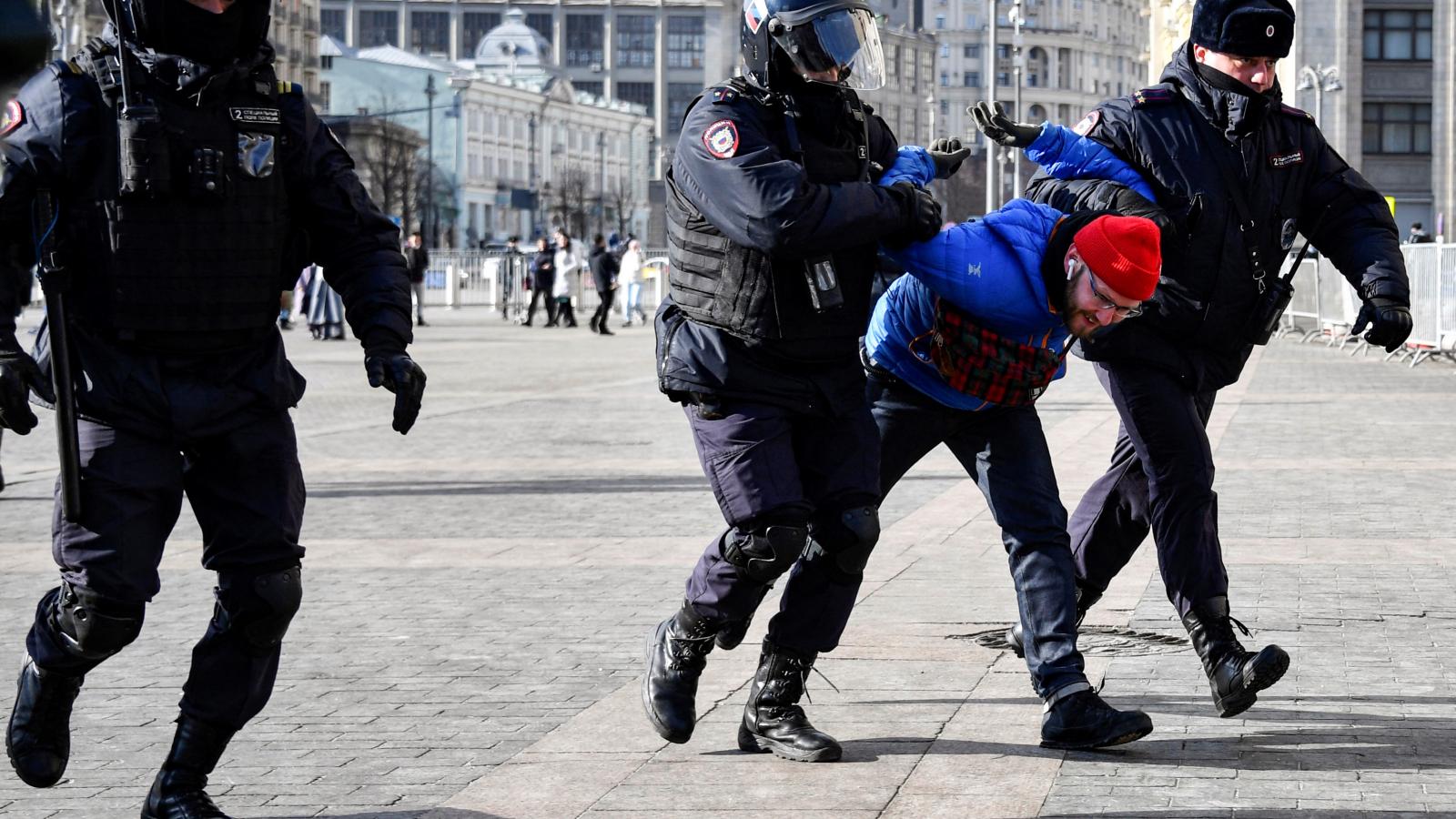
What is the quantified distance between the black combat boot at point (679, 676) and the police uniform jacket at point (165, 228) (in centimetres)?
96

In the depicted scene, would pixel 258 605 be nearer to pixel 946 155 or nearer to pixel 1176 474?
pixel 946 155

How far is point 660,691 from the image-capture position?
4.64m

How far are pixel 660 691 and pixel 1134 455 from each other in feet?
4.78

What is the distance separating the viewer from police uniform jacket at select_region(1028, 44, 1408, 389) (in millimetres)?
5074

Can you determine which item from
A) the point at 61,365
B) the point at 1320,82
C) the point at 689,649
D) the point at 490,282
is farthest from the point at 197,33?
the point at 1320,82

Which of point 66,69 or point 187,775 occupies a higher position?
point 66,69

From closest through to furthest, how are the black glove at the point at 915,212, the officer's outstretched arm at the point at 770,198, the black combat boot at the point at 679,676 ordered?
the officer's outstretched arm at the point at 770,198, the black glove at the point at 915,212, the black combat boot at the point at 679,676

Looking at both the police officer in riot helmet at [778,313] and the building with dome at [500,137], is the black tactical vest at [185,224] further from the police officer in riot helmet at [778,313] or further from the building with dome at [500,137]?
the building with dome at [500,137]

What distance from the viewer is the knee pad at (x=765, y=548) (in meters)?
4.40

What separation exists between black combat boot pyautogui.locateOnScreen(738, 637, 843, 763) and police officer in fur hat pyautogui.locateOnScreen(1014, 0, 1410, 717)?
0.97 metres

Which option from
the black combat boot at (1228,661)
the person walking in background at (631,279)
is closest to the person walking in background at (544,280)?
the person walking in background at (631,279)

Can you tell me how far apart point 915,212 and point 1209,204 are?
3.35 feet

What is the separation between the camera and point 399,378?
405cm

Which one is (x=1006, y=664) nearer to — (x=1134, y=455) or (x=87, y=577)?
(x=1134, y=455)
